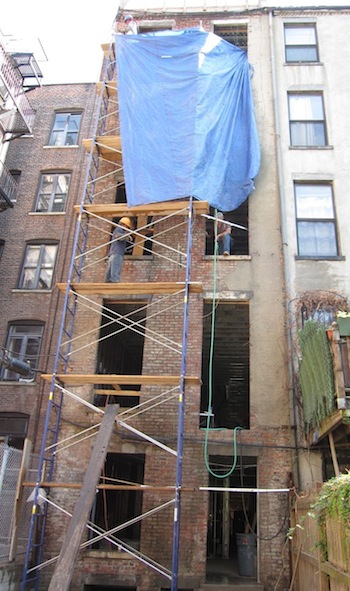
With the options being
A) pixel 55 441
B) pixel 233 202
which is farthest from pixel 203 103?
pixel 55 441

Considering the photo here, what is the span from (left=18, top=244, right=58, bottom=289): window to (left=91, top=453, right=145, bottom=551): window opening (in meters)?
5.77

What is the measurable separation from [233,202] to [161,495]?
798 cm

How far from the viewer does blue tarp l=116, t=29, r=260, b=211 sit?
13.7 metres

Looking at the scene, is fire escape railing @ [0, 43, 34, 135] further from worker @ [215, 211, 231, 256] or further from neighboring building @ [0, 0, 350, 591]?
worker @ [215, 211, 231, 256]

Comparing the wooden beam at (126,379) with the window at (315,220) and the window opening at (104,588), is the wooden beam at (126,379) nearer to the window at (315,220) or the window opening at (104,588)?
the window opening at (104,588)

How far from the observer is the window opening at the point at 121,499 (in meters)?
14.8

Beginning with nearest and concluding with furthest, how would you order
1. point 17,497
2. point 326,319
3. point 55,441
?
1. point 17,497
2. point 55,441
3. point 326,319

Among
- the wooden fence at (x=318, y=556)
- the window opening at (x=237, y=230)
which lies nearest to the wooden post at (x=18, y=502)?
the wooden fence at (x=318, y=556)

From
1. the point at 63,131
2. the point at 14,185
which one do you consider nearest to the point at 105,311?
the point at 14,185

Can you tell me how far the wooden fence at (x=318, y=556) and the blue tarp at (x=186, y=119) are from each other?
27.3 feet

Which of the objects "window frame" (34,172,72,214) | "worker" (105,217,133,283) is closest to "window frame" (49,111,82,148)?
"window frame" (34,172,72,214)

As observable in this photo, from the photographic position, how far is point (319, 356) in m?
9.88

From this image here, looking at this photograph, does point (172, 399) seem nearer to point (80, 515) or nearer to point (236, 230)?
point (80, 515)

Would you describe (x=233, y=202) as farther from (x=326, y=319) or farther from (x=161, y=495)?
(x=161, y=495)
